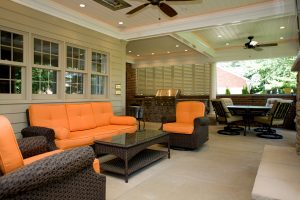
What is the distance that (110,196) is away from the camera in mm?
2361

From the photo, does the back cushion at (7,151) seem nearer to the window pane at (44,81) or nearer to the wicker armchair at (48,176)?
the wicker armchair at (48,176)

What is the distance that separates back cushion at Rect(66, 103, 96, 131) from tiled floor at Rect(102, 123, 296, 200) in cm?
152

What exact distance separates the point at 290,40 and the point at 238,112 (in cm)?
346

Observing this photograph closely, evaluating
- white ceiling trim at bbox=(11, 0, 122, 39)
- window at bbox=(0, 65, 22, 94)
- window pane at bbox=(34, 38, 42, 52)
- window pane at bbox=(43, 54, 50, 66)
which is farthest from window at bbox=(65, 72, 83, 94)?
white ceiling trim at bbox=(11, 0, 122, 39)

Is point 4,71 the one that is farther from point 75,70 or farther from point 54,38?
point 75,70

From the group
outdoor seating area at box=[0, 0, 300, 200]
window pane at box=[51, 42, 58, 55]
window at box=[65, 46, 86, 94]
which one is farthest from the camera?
window at box=[65, 46, 86, 94]

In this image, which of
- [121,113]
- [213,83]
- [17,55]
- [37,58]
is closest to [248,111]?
[213,83]

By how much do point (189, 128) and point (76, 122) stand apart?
87.9 inches

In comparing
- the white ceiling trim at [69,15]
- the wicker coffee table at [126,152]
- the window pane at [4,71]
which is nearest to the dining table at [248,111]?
the wicker coffee table at [126,152]

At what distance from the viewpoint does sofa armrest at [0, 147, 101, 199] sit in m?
1.16

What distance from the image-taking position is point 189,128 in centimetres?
423

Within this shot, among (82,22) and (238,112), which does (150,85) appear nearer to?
(238,112)

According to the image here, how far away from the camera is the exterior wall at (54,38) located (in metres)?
3.56

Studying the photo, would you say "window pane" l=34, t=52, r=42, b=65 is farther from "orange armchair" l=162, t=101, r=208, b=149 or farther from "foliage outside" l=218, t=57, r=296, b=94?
"foliage outside" l=218, t=57, r=296, b=94
